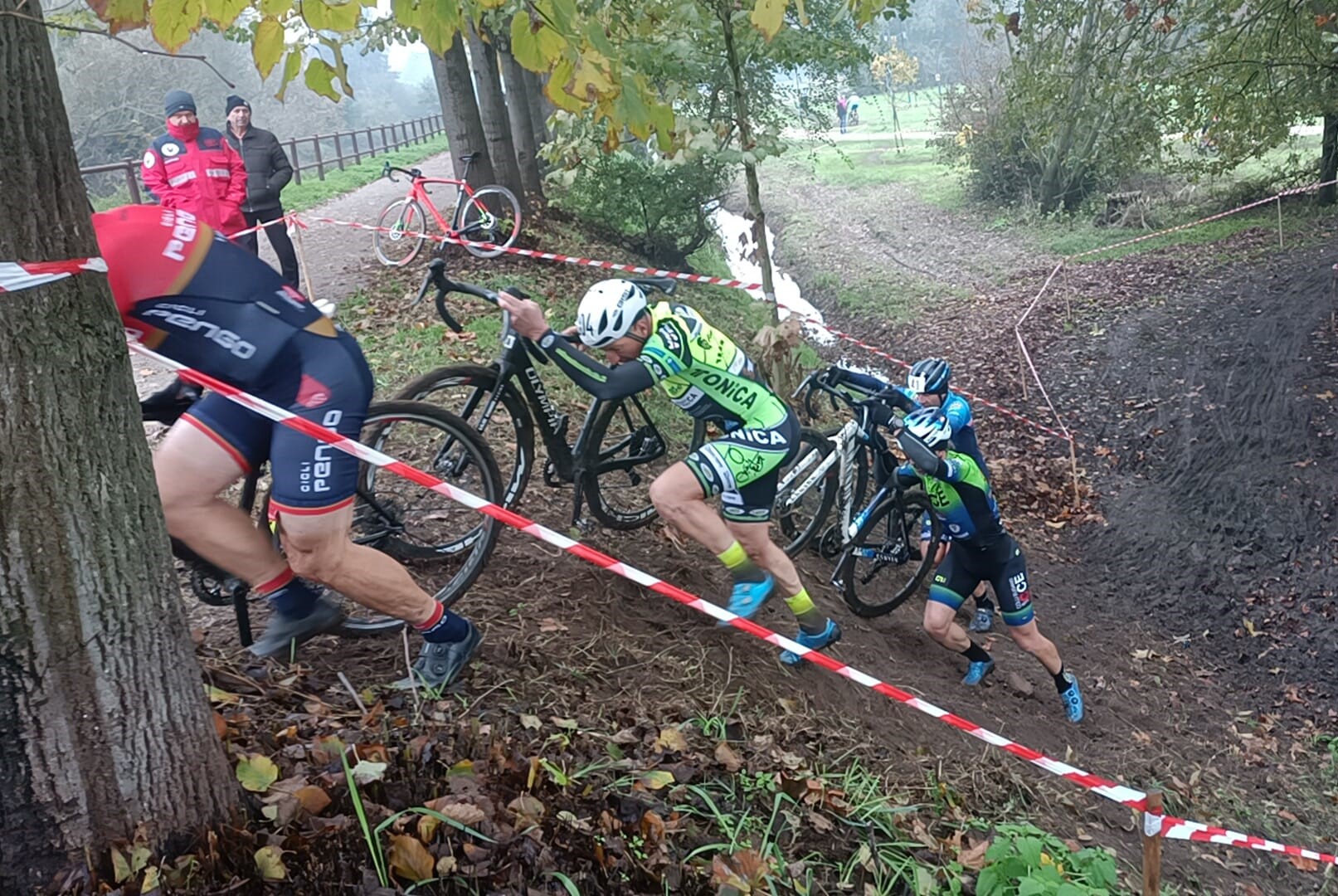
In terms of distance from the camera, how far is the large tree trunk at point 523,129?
14398 mm

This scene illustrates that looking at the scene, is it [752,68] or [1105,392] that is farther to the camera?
[752,68]

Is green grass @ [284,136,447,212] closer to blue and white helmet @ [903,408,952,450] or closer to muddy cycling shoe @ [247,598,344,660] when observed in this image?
blue and white helmet @ [903,408,952,450]

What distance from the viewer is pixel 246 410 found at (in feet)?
11.5

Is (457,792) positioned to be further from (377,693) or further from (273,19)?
(273,19)

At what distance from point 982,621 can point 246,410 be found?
542cm

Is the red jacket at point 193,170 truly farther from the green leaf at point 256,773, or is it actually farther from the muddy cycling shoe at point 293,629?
the green leaf at point 256,773

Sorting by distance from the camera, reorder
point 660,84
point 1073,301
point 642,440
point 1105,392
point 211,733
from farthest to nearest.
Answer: point 1073,301 → point 1105,392 → point 660,84 → point 642,440 → point 211,733

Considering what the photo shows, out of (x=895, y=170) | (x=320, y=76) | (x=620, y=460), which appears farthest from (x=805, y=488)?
(x=895, y=170)

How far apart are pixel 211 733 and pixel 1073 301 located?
15.1 metres

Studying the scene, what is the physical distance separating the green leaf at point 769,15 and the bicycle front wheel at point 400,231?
10.1m

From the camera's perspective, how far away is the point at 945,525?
19.8 ft

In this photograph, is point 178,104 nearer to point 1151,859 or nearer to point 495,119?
point 495,119

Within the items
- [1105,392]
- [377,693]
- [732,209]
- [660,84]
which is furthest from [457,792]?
[732,209]

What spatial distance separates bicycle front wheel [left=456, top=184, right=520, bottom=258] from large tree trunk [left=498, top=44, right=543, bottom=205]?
1.97 m
